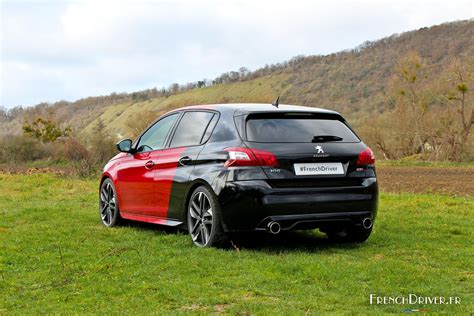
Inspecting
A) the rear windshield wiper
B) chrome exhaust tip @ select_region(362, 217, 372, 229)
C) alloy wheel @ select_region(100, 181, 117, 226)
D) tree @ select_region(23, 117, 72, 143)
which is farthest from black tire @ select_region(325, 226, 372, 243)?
tree @ select_region(23, 117, 72, 143)

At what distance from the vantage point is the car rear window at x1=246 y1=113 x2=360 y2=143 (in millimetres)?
7176

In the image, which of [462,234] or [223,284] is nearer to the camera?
[223,284]

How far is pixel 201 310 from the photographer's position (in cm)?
477

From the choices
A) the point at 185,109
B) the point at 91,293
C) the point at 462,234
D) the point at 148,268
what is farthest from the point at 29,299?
the point at 462,234

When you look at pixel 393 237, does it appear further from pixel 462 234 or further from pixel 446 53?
pixel 446 53

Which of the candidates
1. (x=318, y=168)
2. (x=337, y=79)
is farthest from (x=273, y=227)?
(x=337, y=79)

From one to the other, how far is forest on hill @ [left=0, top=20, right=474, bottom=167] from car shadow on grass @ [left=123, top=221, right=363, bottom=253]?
33.9 m

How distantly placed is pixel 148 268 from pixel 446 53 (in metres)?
88.3

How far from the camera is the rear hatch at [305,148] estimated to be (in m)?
6.97

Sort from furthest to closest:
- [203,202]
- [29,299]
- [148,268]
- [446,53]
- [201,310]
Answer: [446,53], [203,202], [148,268], [29,299], [201,310]

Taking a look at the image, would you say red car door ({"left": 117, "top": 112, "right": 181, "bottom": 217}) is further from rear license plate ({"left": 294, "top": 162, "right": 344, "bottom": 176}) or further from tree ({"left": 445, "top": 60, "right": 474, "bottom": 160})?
tree ({"left": 445, "top": 60, "right": 474, "bottom": 160})

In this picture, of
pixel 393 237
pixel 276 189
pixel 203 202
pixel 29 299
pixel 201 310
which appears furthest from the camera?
pixel 393 237

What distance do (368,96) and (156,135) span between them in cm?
8606

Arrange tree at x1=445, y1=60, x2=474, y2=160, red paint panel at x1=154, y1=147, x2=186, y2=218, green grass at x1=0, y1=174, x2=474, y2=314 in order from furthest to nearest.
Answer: tree at x1=445, y1=60, x2=474, y2=160 < red paint panel at x1=154, y1=147, x2=186, y2=218 < green grass at x1=0, y1=174, x2=474, y2=314
